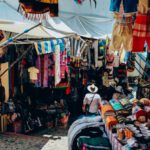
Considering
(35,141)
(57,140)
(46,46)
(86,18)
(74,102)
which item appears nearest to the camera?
(46,46)

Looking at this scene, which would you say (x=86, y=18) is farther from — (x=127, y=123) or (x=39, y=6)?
(x=127, y=123)

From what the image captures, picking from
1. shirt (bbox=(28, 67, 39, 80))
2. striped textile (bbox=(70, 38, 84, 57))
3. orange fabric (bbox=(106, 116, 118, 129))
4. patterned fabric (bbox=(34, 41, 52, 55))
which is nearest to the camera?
orange fabric (bbox=(106, 116, 118, 129))

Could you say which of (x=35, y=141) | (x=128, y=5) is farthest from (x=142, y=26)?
(x=35, y=141)

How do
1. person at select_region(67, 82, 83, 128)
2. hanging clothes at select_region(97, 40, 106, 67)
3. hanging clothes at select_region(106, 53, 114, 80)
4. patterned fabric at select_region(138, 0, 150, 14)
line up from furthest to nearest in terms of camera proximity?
hanging clothes at select_region(106, 53, 114, 80) < hanging clothes at select_region(97, 40, 106, 67) < person at select_region(67, 82, 83, 128) < patterned fabric at select_region(138, 0, 150, 14)

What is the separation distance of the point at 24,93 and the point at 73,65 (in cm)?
227

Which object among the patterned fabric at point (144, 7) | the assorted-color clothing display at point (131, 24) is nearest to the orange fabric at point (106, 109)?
the assorted-color clothing display at point (131, 24)

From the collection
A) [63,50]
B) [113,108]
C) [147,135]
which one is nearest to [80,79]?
[63,50]

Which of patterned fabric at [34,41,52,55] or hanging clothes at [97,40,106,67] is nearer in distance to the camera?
patterned fabric at [34,41,52,55]

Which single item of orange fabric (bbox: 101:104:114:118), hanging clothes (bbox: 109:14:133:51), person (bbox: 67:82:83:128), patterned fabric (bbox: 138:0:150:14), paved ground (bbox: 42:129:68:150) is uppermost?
patterned fabric (bbox: 138:0:150:14)

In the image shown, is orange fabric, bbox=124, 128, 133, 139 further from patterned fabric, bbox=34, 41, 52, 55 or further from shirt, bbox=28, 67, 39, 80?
shirt, bbox=28, 67, 39, 80

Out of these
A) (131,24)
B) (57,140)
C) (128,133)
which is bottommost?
(57,140)

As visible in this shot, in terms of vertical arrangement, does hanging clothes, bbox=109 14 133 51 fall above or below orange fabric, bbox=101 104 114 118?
above

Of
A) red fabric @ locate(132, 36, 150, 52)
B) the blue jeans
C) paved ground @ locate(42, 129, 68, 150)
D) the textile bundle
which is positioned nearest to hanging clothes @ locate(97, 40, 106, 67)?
paved ground @ locate(42, 129, 68, 150)

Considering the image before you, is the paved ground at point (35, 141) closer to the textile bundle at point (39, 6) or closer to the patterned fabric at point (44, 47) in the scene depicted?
the patterned fabric at point (44, 47)
